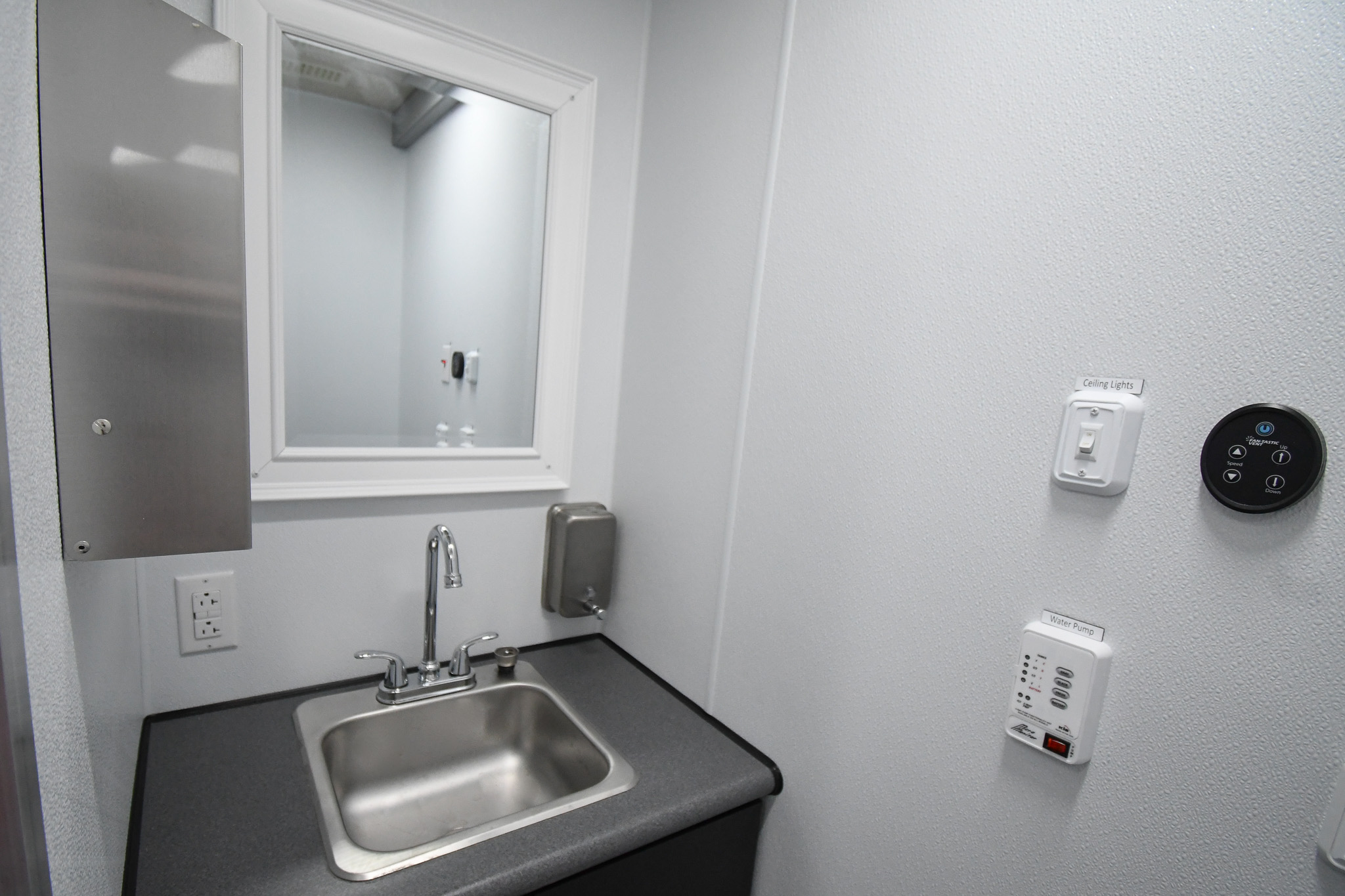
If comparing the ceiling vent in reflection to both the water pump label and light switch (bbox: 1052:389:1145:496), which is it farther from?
the water pump label

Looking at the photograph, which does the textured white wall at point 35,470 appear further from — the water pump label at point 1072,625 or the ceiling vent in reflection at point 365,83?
the water pump label at point 1072,625

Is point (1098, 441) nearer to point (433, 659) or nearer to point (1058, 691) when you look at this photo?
point (1058, 691)

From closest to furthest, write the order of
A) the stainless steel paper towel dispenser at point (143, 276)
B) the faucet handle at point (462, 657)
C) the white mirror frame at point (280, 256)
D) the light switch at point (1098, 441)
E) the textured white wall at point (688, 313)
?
the stainless steel paper towel dispenser at point (143, 276)
the light switch at point (1098, 441)
the white mirror frame at point (280, 256)
the textured white wall at point (688, 313)
the faucet handle at point (462, 657)

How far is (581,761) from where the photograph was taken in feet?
3.66

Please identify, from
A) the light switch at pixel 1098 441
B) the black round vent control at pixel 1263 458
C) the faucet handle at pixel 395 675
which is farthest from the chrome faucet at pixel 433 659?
the black round vent control at pixel 1263 458

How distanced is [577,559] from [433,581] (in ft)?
1.02

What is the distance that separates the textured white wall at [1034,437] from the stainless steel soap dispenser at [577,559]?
1.36ft

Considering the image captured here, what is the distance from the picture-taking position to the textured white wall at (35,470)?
1.31ft

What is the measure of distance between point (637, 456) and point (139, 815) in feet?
3.22

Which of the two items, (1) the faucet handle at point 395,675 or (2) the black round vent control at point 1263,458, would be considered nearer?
(2) the black round vent control at point 1263,458

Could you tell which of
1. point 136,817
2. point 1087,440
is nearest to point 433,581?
point 136,817

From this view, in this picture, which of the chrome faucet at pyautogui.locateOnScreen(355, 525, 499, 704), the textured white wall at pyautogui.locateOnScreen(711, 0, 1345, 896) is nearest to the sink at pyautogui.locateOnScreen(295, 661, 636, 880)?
the chrome faucet at pyautogui.locateOnScreen(355, 525, 499, 704)

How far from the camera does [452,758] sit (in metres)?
1.20

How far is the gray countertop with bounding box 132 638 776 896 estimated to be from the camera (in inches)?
30.0
